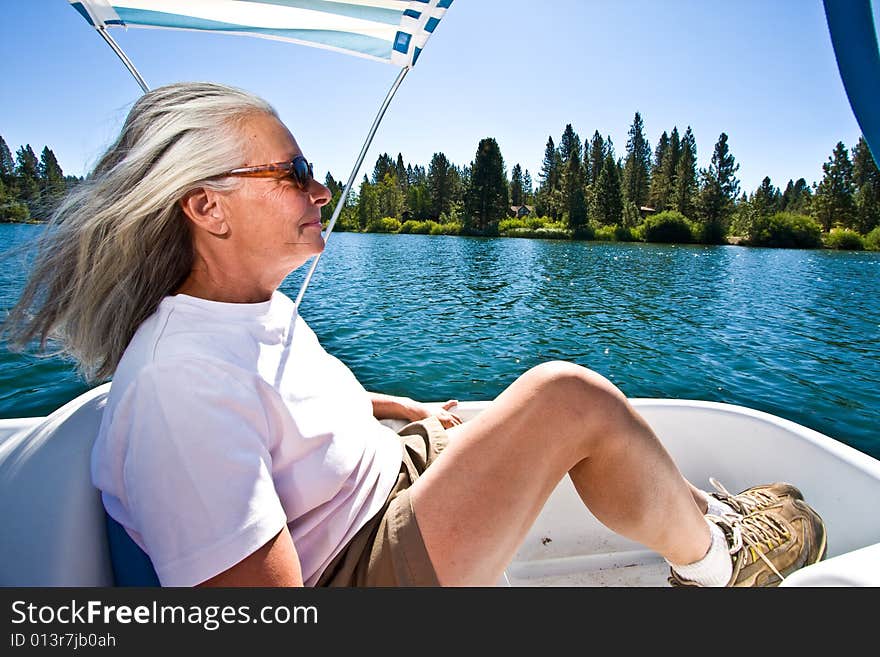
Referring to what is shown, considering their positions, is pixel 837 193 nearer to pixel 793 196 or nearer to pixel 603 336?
pixel 793 196

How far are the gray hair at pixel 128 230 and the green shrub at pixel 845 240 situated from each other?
41772mm

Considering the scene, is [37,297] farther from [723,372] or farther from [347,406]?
[723,372]

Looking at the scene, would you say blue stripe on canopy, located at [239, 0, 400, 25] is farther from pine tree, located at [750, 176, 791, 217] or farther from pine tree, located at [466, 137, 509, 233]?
pine tree, located at [466, 137, 509, 233]

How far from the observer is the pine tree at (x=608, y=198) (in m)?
43.2

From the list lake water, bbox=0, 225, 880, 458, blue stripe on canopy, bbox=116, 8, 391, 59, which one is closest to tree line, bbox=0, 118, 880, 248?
lake water, bbox=0, 225, 880, 458

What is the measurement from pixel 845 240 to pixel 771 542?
41.6 meters

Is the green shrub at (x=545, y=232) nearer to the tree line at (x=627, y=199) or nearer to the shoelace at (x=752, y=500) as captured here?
the tree line at (x=627, y=199)

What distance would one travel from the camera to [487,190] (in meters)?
46.4

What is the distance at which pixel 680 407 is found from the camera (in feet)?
5.88

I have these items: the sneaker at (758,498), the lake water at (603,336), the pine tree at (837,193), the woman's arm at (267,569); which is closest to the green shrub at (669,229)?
the pine tree at (837,193)

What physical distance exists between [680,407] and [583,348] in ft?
21.4

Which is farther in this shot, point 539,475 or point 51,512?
point 539,475

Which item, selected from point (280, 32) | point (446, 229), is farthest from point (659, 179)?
point (280, 32)

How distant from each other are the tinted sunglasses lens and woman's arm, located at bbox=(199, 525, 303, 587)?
26.6 inches
